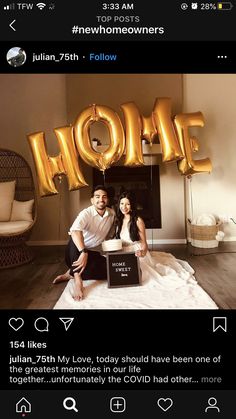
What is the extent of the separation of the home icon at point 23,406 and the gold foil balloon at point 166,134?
79.1 inches

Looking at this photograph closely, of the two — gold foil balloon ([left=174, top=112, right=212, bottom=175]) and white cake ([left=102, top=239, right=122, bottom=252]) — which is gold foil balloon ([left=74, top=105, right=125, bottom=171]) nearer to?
gold foil balloon ([left=174, top=112, right=212, bottom=175])

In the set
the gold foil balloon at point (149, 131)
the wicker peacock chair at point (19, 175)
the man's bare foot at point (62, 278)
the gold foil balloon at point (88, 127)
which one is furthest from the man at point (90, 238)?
the wicker peacock chair at point (19, 175)

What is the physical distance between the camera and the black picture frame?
1823mm

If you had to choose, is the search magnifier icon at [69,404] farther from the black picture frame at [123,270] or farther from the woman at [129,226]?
the woman at [129,226]

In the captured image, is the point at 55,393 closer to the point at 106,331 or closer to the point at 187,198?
the point at 106,331

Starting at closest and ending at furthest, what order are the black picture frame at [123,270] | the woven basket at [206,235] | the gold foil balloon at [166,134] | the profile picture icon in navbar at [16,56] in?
1. the profile picture icon in navbar at [16,56]
2. the black picture frame at [123,270]
3. the gold foil balloon at [166,134]
4. the woven basket at [206,235]

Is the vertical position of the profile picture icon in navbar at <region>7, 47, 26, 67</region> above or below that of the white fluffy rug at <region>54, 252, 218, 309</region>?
above

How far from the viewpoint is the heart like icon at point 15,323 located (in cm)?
69

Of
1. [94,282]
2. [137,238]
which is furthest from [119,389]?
[137,238]

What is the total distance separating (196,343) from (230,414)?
0.14m

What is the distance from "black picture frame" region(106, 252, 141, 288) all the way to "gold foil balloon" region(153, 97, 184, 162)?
935mm

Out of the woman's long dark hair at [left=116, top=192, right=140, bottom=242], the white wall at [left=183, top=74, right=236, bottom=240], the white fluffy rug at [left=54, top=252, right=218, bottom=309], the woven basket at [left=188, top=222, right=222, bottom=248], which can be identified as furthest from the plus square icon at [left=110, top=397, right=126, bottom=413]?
the white wall at [left=183, top=74, right=236, bottom=240]

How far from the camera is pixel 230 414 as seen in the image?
0.62m
